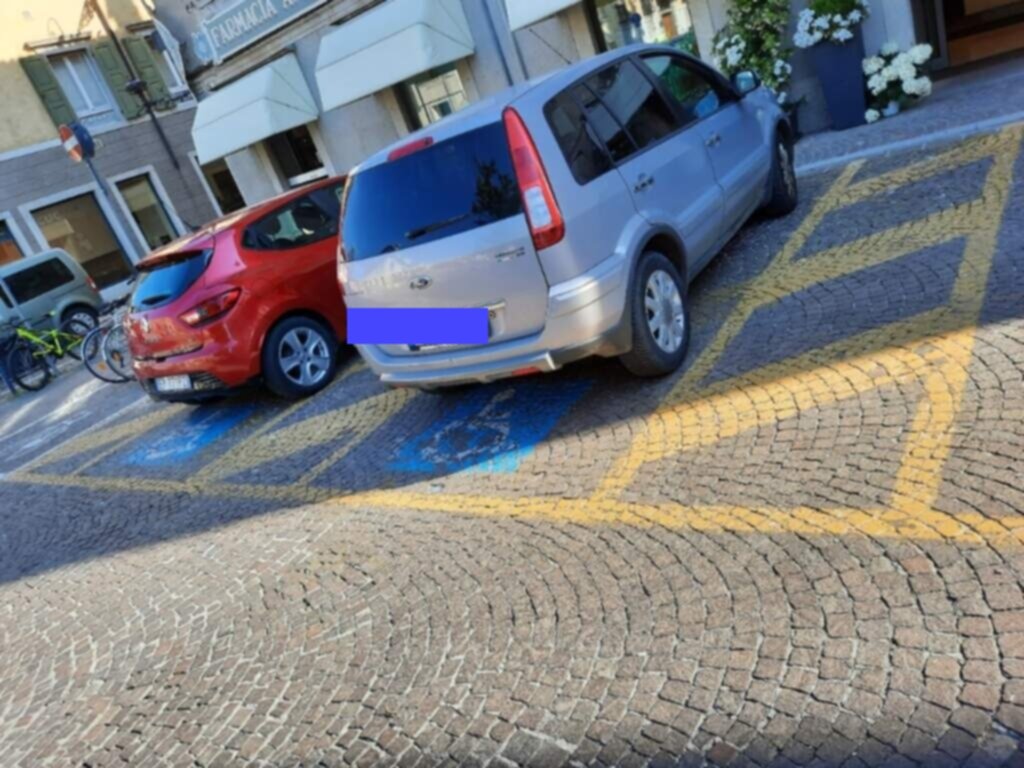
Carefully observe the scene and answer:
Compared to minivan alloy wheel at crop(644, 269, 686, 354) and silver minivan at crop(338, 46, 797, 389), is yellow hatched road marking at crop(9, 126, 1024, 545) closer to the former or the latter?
minivan alloy wheel at crop(644, 269, 686, 354)

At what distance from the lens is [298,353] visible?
21.5ft

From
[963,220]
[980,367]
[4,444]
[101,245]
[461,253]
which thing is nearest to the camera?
[980,367]

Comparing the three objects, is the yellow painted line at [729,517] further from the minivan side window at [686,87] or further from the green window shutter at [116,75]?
the green window shutter at [116,75]

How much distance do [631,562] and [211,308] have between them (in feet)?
14.4

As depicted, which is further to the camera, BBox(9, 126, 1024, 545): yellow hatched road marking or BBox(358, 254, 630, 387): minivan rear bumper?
BBox(358, 254, 630, 387): minivan rear bumper

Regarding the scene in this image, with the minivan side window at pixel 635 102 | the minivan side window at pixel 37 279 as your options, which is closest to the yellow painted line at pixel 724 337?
the minivan side window at pixel 635 102

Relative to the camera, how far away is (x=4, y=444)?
9.05 metres

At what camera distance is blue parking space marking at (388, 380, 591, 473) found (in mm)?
4367


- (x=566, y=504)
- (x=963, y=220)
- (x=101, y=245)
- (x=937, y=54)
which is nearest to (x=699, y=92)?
(x=963, y=220)

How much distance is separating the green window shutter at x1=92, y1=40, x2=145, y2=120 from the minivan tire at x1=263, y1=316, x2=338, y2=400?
17.9 m

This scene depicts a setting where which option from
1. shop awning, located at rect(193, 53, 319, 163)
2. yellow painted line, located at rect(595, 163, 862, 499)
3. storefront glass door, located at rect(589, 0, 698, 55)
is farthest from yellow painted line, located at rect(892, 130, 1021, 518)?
shop awning, located at rect(193, 53, 319, 163)

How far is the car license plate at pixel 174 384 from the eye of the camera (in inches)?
250

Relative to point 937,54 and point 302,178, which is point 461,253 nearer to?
point 937,54

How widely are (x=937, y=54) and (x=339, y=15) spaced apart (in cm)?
881
